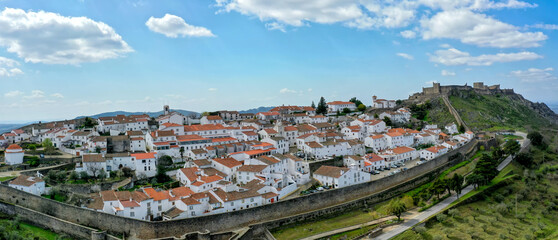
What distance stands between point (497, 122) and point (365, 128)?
32816 millimetres

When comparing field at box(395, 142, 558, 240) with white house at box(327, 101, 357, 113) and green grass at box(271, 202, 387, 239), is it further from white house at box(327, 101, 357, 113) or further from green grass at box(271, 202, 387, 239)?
white house at box(327, 101, 357, 113)

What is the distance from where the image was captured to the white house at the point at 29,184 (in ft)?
93.5

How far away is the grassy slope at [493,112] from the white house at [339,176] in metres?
37.2

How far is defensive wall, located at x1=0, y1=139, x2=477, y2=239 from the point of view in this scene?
2502 centimetres

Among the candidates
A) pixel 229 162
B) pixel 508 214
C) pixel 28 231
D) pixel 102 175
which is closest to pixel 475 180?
pixel 508 214

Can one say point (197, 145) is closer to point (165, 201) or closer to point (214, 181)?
point (214, 181)

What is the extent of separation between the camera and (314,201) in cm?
3058

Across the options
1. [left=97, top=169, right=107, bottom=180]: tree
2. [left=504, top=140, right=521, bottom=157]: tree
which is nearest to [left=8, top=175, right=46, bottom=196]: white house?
[left=97, top=169, right=107, bottom=180]: tree

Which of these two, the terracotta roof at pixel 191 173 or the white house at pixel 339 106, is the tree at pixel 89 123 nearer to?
the terracotta roof at pixel 191 173

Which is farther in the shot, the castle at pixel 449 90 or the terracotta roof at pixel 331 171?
the castle at pixel 449 90

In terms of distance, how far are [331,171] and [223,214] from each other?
12.6 metres

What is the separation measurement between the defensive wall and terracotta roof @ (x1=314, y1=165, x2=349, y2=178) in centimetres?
165

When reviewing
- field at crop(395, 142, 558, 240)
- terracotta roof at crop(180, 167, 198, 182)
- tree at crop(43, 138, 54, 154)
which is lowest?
field at crop(395, 142, 558, 240)

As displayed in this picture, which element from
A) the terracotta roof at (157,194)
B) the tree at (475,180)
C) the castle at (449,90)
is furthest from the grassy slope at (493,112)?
the terracotta roof at (157,194)
